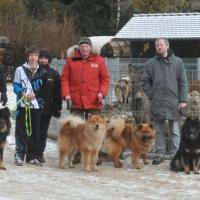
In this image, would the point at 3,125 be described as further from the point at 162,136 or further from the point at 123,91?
the point at 123,91

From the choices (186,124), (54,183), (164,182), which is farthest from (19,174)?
(186,124)

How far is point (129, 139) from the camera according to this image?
9.50 meters

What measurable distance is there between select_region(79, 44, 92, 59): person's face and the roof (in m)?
13.4

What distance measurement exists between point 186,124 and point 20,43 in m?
26.3

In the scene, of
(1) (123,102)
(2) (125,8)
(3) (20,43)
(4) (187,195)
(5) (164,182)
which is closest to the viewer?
(4) (187,195)

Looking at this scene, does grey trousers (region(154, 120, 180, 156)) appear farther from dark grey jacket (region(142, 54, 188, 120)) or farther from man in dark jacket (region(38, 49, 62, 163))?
man in dark jacket (region(38, 49, 62, 163))

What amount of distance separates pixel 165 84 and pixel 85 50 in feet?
4.66

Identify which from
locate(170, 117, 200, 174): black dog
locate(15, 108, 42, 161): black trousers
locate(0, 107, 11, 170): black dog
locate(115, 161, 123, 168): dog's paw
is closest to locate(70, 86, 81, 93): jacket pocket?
locate(15, 108, 42, 161): black trousers

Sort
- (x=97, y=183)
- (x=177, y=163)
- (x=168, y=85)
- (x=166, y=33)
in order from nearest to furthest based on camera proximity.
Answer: (x=97, y=183) < (x=177, y=163) < (x=168, y=85) < (x=166, y=33)

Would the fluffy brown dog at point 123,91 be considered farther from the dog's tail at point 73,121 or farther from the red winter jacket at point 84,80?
the dog's tail at point 73,121

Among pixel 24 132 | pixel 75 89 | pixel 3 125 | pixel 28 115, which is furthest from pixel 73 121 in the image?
pixel 3 125

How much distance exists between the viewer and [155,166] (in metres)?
9.52

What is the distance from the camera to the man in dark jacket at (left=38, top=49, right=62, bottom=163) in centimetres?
932

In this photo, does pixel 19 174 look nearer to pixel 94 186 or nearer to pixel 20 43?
pixel 94 186
